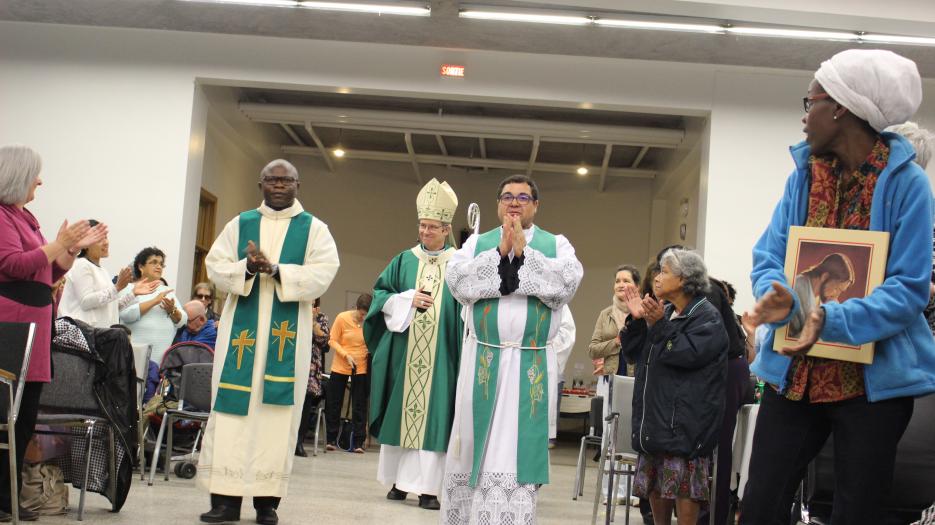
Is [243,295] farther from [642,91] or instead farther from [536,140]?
[536,140]

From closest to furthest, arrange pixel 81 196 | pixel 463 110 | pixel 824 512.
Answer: pixel 824 512 < pixel 81 196 < pixel 463 110

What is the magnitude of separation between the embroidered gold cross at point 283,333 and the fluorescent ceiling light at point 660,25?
4.93m

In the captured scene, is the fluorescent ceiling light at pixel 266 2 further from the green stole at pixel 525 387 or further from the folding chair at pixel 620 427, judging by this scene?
the green stole at pixel 525 387

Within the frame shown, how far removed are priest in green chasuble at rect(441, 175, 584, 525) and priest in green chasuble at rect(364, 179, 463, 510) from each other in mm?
1872

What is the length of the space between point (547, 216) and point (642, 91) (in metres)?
6.98

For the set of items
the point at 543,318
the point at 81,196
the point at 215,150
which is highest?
the point at 215,150

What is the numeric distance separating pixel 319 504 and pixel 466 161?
32.1 ft

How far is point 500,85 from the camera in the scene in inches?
394

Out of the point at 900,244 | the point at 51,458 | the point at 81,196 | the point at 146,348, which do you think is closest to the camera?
the point at 900,244

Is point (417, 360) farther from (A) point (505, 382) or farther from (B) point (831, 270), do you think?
(B) point (831, 270)

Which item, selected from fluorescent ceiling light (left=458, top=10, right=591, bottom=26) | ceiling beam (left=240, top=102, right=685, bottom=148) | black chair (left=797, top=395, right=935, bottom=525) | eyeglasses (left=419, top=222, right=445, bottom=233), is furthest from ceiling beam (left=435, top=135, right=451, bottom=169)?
black chair (left=797, top=395, right=935, bottom=525)

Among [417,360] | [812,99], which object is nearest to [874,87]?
[812,99]

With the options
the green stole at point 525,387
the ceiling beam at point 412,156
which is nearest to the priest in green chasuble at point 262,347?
the green stole at point 525,387

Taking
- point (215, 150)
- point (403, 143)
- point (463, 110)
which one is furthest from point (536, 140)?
point (215, 150)
